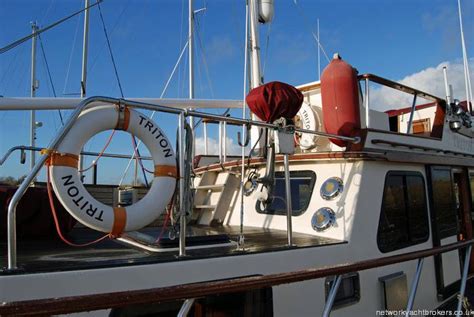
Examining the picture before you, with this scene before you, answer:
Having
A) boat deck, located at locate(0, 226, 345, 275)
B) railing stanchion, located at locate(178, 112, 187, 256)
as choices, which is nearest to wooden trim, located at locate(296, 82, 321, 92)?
boat deck, located at locate(0, 226, 345, 275)

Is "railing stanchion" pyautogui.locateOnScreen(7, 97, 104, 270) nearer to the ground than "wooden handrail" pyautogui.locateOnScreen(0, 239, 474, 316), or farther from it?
farther from it

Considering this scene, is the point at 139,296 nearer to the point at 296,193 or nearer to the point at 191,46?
the point at 296,193

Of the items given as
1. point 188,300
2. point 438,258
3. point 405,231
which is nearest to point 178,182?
point 188,300

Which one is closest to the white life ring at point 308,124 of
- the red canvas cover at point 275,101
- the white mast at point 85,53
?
the red canvas cover at point 275,101

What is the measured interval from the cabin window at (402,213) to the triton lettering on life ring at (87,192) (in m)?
2.45

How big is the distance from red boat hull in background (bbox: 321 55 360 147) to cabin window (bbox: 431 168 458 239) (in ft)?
4.74

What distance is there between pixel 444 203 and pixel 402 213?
3.84 ft

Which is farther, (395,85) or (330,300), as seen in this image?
(395,85)

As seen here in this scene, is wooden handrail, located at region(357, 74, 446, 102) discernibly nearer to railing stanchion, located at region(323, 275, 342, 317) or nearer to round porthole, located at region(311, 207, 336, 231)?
round porthole, located at region(311, 207, 336, 231)

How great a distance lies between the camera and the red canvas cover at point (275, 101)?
146 inches

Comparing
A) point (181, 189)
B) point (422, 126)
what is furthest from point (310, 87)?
point (181, 189)

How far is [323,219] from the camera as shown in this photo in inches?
160

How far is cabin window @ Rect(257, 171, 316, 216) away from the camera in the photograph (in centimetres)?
450

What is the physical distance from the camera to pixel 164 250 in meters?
3.09
